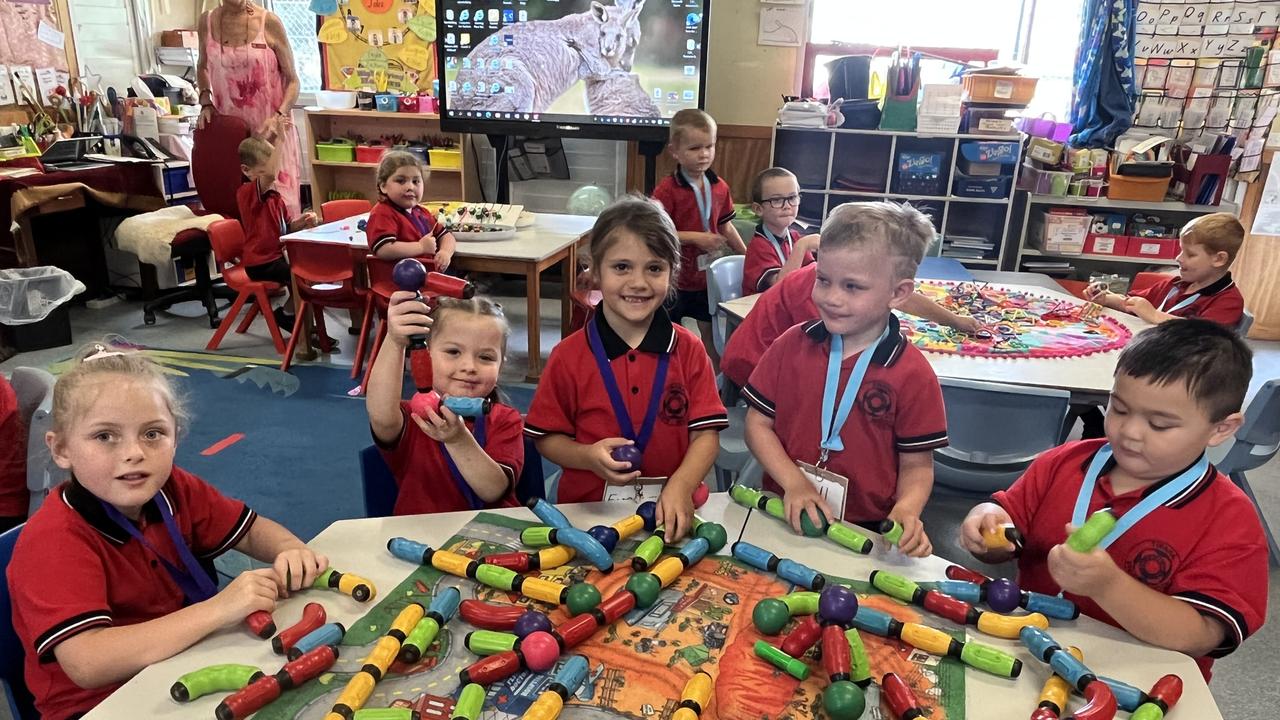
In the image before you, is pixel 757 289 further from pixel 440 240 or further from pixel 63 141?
pixel 63 141

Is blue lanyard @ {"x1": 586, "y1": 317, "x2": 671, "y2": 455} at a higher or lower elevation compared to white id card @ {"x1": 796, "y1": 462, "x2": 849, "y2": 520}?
higher

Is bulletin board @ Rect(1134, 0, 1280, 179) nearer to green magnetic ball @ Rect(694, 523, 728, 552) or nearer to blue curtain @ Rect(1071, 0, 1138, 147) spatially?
blue curtain @ Rect(1071, 0, 1138, 147)

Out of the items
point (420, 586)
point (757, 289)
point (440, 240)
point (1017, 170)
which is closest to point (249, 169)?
point (440, 240)

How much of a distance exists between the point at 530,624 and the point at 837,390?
832 mm

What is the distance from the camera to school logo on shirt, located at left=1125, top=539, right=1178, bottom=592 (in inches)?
50.9

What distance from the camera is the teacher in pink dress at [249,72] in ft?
15.7

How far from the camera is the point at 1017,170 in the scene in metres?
5.19

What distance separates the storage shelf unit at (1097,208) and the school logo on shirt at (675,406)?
4.27 m

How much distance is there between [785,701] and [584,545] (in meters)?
0.40

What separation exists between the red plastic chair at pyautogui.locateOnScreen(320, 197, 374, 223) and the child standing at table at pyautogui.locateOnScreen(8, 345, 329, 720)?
3.47 m

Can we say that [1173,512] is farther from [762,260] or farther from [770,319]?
[762,260]

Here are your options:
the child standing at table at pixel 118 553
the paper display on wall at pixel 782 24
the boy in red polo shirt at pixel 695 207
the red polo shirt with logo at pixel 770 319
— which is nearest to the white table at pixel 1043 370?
the red polo shirt with logo at pixel 770 319

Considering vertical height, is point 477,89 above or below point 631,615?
above

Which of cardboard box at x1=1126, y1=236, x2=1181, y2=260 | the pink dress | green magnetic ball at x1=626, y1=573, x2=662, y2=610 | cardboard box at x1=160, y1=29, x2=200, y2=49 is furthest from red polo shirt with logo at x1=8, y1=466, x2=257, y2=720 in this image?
cardboard box at x1=160, y1=29, x2=200, y2=49
